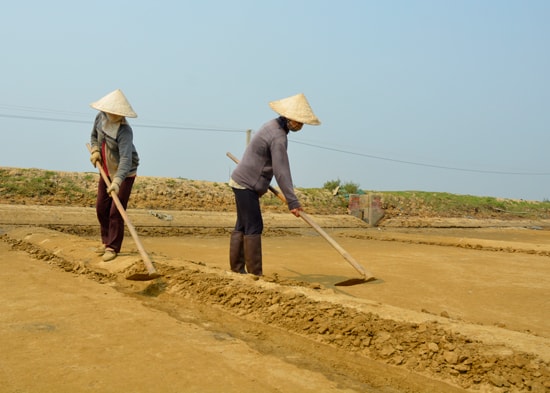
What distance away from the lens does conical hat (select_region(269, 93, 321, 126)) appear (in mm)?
5125

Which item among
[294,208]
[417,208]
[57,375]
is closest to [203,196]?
Answer: [417,208]

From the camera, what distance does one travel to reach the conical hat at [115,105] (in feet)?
19.0

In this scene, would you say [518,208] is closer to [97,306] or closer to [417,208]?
[417,208]

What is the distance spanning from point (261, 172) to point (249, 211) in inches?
14.3

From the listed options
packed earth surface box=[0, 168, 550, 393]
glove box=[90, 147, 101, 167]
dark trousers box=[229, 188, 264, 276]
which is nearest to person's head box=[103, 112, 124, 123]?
glove box=[90, 147, 101, 167]

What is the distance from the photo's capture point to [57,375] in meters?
2.63

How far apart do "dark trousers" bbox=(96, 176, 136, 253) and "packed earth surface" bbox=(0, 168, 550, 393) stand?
0.66 ft

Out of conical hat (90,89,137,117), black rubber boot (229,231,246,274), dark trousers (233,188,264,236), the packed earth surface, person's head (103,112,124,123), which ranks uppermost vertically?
conical hat (90,89,137,117)

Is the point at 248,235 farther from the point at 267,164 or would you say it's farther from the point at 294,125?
the point at 294,125

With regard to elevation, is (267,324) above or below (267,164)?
below

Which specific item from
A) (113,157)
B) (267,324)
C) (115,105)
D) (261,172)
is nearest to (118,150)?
(113,157)

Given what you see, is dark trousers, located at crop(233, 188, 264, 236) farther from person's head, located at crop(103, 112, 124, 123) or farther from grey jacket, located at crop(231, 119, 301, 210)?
person's head, located at crop(103, 112, 124, 123)

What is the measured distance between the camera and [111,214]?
19.5 feet

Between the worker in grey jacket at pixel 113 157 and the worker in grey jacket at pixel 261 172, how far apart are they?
1.24 metres
